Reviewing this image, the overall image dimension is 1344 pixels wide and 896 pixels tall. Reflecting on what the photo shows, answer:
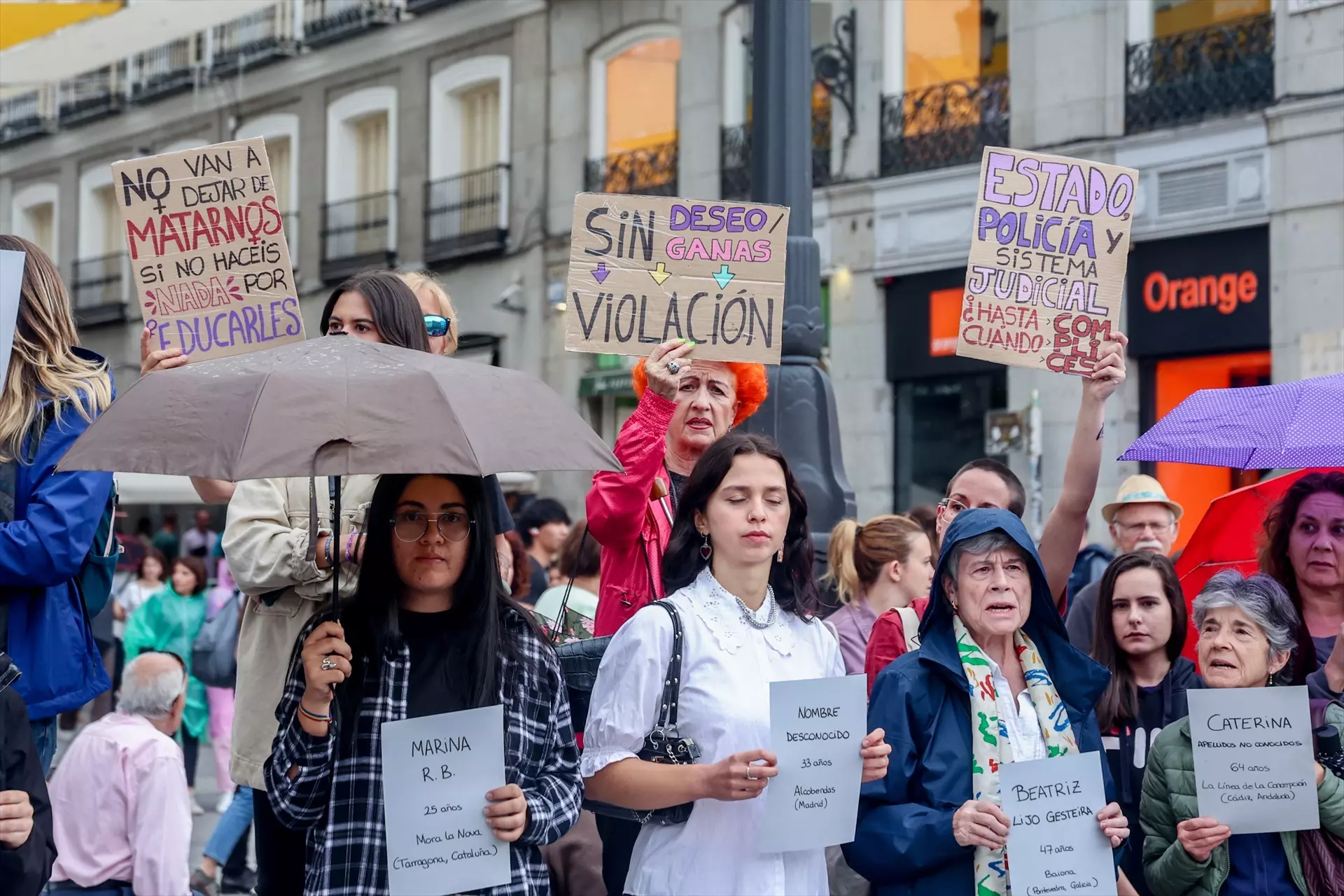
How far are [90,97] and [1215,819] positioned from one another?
28.0 m

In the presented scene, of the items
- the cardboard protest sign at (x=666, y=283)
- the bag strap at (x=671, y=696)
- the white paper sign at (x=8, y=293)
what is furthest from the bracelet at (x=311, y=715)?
the cardboard protest sign at (x=666, y=283)

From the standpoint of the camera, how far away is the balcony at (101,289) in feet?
90.8

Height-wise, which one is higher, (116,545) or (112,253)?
(112,253)

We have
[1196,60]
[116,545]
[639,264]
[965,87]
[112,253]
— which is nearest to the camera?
[116,545]

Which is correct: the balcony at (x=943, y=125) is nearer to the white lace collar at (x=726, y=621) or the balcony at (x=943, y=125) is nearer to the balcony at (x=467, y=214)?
the balcony at (x=467, y=214)

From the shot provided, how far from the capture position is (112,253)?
94.5 feet

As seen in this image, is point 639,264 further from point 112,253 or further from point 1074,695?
point 112,253

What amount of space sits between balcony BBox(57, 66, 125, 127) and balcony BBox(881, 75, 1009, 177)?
53.2 ft

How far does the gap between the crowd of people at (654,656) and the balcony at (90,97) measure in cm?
2561

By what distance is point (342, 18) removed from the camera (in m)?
23.5

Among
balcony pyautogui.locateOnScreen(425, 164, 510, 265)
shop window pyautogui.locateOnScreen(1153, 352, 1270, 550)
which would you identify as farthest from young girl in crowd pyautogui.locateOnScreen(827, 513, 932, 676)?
balcony pyautogui.locateOnScreen(425, 164, 510, 265)

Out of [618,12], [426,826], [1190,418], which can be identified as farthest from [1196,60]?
[426,826]

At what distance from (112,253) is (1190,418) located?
26.9 m

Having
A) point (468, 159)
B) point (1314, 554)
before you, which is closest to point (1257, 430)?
point (1314, 554)
